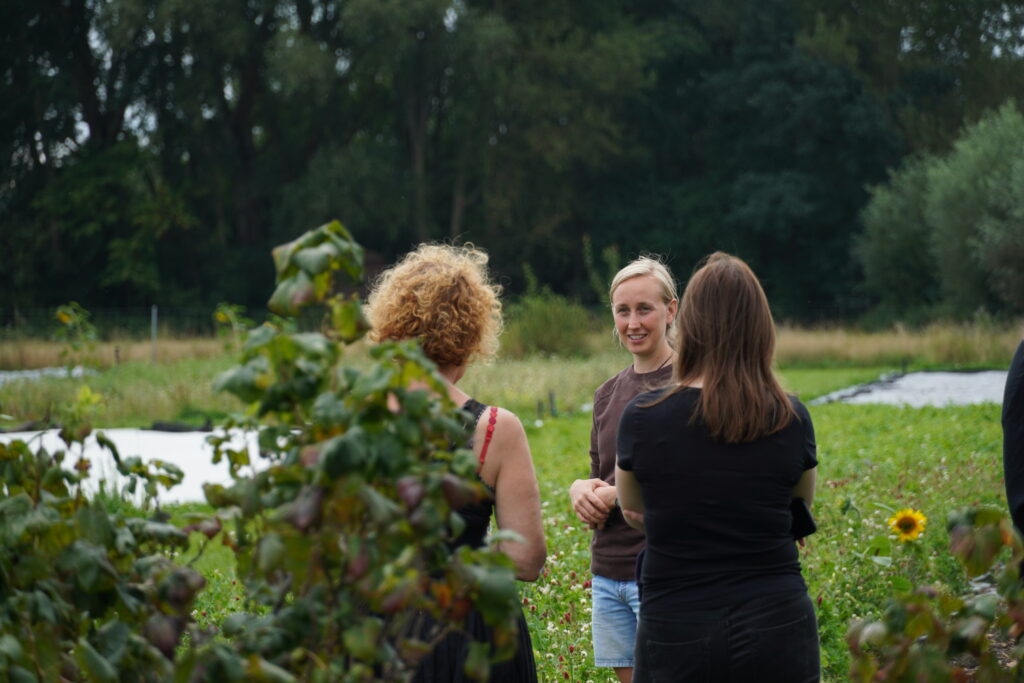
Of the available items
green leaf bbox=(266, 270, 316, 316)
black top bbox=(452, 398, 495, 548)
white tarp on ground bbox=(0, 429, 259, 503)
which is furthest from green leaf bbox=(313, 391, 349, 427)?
white tarp on ground bbox=(0, 429, 259, 503)

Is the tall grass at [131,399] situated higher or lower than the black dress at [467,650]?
lower

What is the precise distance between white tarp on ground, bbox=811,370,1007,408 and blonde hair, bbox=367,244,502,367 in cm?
1300

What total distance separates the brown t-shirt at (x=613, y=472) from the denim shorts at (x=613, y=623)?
0.04m

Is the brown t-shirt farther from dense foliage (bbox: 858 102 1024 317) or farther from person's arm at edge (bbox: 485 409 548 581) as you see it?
dense foliage (bbox: 858 102 1024 317)

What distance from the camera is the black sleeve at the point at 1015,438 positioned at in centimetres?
289

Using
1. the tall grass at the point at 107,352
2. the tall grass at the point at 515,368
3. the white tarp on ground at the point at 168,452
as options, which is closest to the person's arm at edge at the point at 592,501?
the white tarp on ground at the point at 168,452

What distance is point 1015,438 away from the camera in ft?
9.56

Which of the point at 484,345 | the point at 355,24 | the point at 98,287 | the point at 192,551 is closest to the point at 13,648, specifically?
the point at 484,345

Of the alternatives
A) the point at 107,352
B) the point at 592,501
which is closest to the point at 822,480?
the point at 592,501

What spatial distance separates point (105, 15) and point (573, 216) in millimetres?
17047

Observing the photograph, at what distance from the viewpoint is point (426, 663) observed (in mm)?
2521

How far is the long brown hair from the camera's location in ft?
7.79

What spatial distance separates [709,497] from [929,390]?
1674 centimetres

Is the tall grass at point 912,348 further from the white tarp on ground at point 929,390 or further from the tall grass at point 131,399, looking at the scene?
the tall grass at point 131,399
